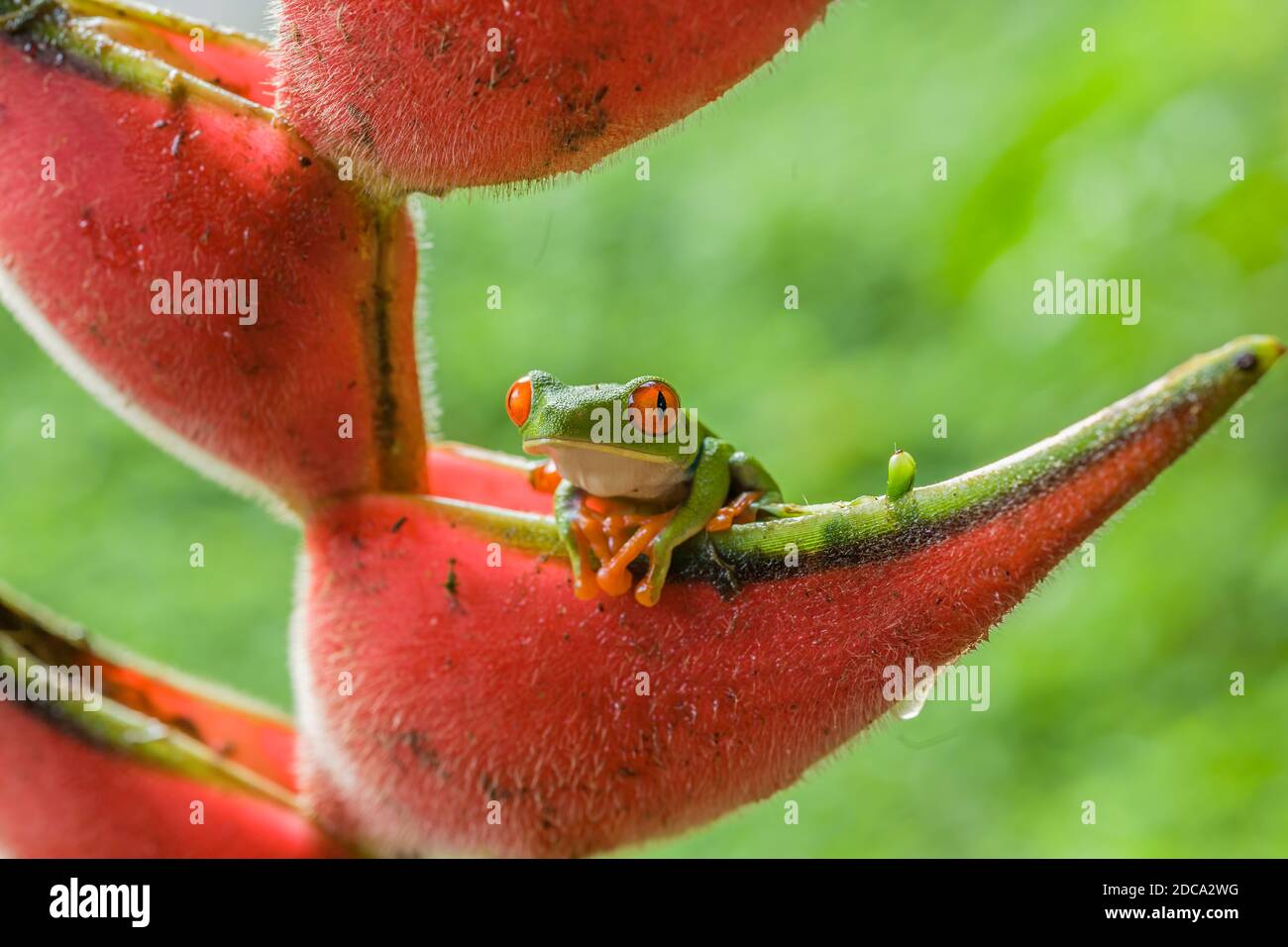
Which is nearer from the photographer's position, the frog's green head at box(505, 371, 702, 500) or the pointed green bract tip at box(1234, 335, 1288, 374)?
the pointed green bract tip at box(1234, 335, 1288, 374)

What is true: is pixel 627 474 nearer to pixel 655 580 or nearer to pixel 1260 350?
pixel 655 580

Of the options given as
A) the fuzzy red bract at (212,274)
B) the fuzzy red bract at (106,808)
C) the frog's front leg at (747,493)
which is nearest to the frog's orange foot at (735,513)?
the frog's front leg at (747,493)

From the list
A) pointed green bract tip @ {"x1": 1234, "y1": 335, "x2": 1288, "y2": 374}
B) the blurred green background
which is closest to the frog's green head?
the blurred green background

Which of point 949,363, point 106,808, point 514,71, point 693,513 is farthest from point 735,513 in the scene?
point 949,363

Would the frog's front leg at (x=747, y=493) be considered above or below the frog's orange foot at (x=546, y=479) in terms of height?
below

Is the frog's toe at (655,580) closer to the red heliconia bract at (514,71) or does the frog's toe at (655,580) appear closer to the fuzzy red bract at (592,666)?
the fuzzy red bract at (592,666)

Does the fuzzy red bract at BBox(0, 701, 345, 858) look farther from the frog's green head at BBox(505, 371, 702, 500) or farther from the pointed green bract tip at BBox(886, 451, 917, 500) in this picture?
the pointed green bract tip at BBox(886, 451, 917, 500)

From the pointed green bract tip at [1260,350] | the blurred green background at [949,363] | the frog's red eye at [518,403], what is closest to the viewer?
the pointed green bract tip at [1260,350]
